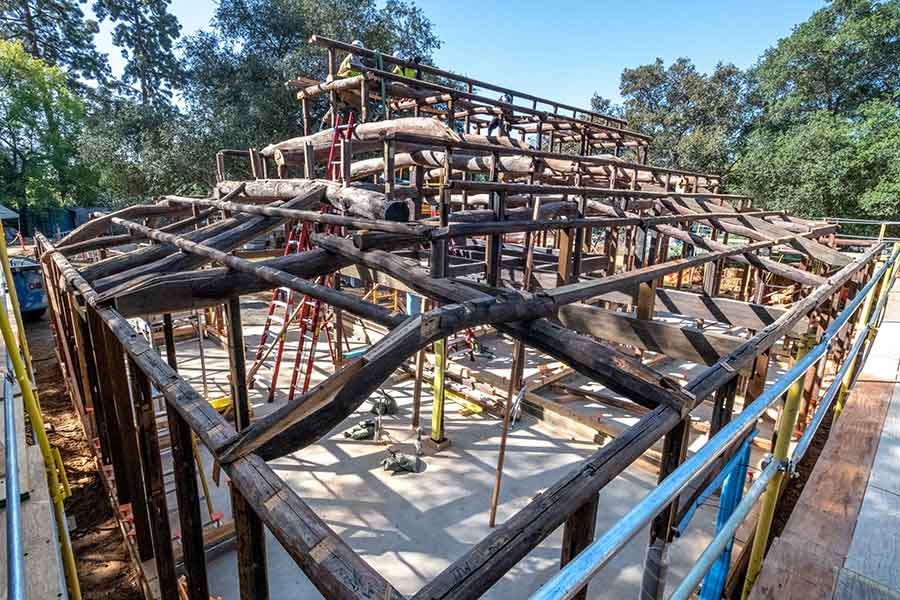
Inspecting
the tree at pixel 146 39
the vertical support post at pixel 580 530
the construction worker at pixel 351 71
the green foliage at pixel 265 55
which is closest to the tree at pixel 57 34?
the tree at pixel 146 39

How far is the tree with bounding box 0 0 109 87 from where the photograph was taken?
29.7 metres

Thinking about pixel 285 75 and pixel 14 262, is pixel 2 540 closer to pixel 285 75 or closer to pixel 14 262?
pixel 14 262

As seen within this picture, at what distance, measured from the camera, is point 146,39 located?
30453mm

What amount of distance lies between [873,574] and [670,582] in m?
2.49

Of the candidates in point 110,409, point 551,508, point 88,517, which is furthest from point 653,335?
point 88,517

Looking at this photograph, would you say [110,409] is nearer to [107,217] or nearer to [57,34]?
[107,217]

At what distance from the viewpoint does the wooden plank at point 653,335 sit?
9.32 ft

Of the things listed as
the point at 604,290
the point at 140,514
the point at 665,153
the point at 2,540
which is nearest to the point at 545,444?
the point at 604,290

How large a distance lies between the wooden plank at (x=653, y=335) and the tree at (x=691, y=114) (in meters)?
25.3

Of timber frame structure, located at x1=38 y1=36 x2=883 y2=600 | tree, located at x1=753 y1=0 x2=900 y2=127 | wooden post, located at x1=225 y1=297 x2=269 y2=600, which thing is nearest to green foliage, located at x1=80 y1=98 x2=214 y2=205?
timber frame structure, located at x1=38 y1=36 x2=883 y2=600

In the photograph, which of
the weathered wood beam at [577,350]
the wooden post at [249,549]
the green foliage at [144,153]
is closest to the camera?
the wooden post at [249,549]

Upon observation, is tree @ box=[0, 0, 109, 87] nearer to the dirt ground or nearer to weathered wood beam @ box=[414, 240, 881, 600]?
the dirt ground

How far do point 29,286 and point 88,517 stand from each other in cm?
936

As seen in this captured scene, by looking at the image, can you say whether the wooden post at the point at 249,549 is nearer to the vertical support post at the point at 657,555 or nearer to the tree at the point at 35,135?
the vertical support post at the point at 657,555
